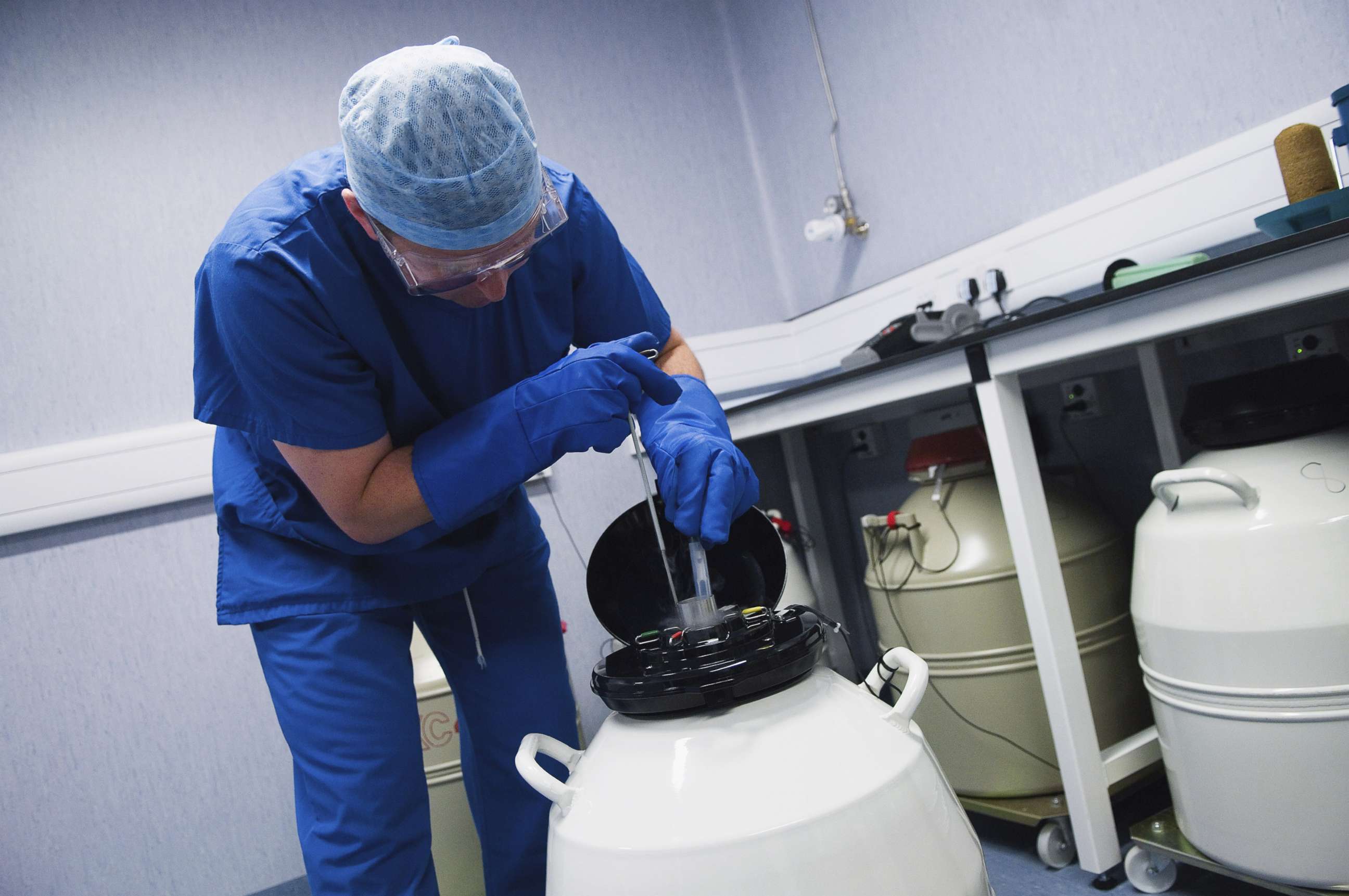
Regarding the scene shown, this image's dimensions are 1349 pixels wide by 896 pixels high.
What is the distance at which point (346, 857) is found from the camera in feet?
3.14

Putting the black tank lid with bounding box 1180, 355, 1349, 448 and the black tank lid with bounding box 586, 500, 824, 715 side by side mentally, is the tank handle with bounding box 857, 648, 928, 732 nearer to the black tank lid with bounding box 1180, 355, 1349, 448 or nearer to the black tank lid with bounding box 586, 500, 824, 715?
the black tank lid with bounding box 586, 500, 824, 715

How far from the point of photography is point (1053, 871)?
140 cm

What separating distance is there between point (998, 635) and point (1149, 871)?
1.27ft

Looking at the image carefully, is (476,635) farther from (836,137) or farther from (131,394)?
(836,137)

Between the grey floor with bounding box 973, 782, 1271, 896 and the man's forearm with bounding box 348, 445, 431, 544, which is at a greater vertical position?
the man's forearm with bounding box 348, 445, 431, 544

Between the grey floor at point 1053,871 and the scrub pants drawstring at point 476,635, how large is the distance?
0.81 m

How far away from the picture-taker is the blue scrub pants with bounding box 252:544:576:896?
3.19 feet

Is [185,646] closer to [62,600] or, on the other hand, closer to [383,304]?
[62,600]

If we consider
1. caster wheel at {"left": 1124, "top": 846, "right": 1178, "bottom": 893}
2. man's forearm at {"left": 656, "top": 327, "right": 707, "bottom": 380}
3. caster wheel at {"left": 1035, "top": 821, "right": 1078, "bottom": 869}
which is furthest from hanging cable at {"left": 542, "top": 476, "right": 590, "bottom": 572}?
caster wheel at {"left": 1124, "top": 846, "right": 1178, "bottom": 893}

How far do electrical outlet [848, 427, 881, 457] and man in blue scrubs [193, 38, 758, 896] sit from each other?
1.28m

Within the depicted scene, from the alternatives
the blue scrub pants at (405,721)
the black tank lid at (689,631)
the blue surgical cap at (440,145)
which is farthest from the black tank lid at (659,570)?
the blue surgical cap at (440,145)

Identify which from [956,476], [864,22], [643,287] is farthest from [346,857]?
[864,22]

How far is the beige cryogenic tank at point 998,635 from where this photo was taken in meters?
1.45

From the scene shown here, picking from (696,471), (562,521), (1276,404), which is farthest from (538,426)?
(562,521)
